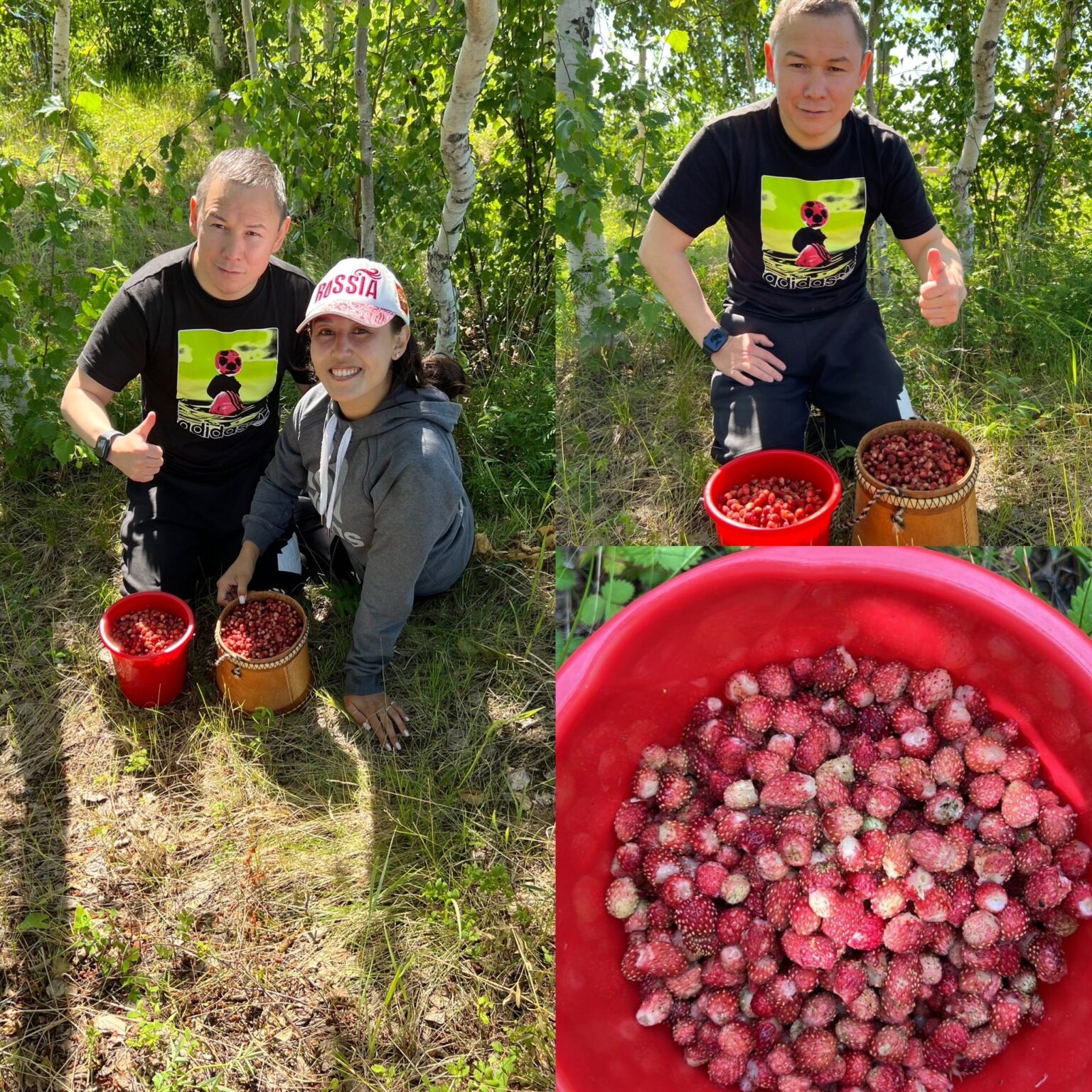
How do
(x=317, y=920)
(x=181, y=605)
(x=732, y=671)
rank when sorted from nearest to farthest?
(x=732, y=671), (x=317, y=920), (x=181, y=605)

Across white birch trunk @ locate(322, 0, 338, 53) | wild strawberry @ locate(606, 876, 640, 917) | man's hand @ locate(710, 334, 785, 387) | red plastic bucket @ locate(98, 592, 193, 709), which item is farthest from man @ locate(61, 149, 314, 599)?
white birch trunk @ locate(322, 0, 338, 53)

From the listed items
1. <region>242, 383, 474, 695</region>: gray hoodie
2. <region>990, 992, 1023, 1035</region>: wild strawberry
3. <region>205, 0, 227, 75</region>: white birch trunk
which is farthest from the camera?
<region>205, 0, 227, 75</region>: white birch trunk

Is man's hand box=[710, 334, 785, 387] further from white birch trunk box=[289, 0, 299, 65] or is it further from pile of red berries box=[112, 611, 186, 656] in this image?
white birch trunk box=[289, 0, 299, 65]

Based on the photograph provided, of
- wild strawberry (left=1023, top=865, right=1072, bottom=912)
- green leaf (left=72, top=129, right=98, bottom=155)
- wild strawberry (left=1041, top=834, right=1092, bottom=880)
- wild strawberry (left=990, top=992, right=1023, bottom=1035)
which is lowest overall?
wild strawberry (left=990, top=992, right=1023, bottom=1035)

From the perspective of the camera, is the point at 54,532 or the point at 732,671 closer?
the point at 732,671

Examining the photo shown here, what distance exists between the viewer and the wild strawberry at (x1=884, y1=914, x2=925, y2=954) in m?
1.43

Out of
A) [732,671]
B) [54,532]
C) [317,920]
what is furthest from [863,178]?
[54,532]

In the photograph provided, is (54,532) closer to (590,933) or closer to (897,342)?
(590,933)

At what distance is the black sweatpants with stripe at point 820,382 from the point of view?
2.30m

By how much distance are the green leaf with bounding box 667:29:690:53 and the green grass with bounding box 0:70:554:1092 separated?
1.25 metres

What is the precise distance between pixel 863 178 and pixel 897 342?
0.56m

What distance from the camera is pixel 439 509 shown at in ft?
7.03

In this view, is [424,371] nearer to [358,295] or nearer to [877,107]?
[358,295]

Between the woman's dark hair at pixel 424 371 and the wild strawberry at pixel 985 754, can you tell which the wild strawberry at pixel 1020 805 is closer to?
the wild strawberry at pixel 985 754
